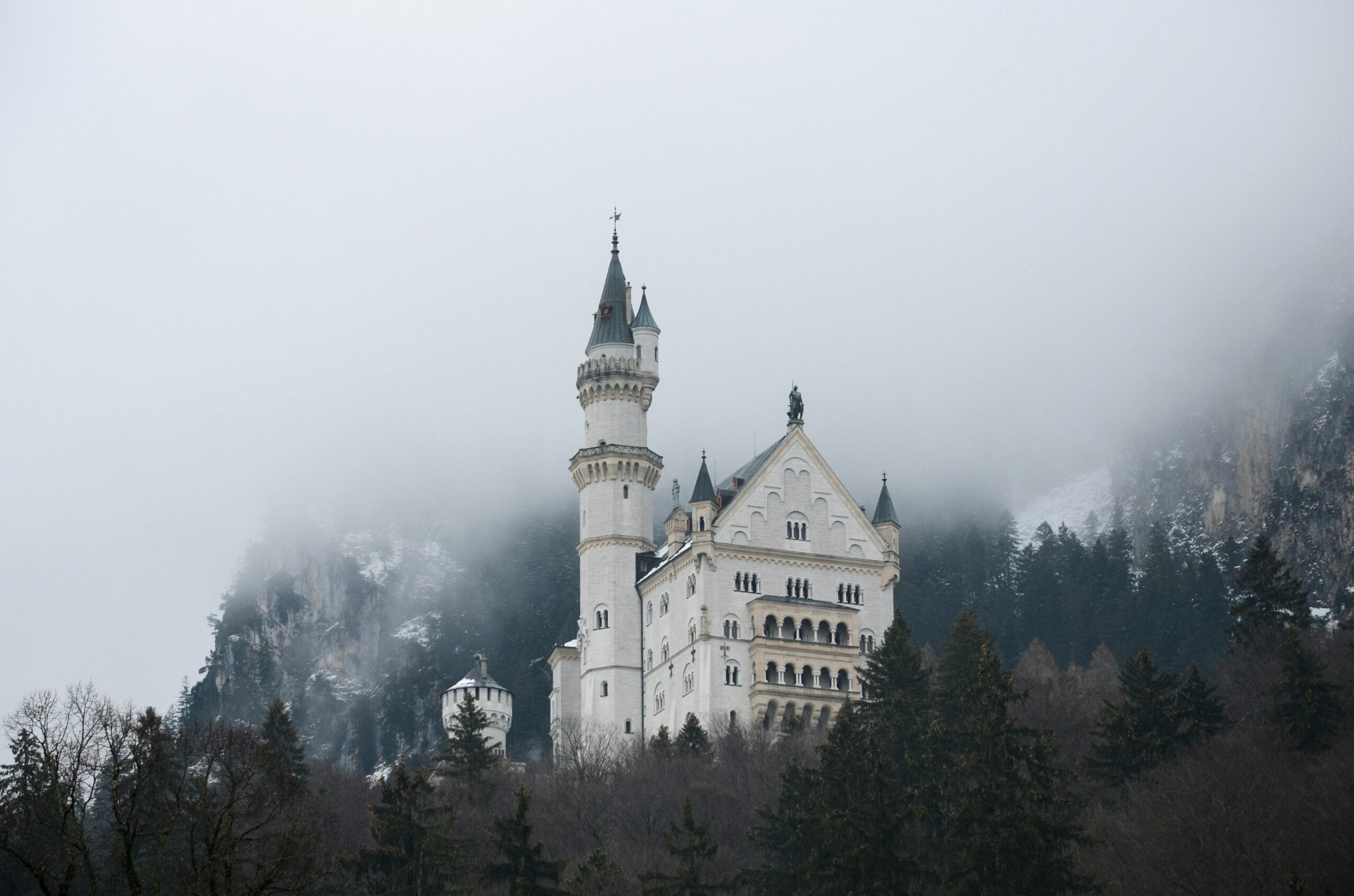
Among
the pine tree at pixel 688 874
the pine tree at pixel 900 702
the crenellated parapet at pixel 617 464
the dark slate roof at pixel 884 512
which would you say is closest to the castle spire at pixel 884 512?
the dark slate roof at pixel 884 512

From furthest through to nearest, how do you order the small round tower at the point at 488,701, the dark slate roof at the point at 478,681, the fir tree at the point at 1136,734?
the dark slate roof at the point at 478,681
the small round tower at the point at 488,701
the fir tree at the point at 1136,734

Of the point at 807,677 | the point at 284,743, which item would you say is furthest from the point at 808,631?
the point at 284,743

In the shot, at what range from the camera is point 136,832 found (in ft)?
121

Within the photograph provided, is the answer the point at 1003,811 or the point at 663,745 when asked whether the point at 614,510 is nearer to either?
the point at 663,745

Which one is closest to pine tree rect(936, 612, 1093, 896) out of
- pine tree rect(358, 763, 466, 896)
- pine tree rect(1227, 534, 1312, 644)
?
pine tree rect(358, 763, 466, 896)

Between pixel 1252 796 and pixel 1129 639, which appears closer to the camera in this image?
pixel 1252 796

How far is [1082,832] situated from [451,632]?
109161mm

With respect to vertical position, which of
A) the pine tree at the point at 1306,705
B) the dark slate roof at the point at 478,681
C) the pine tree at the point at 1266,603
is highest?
the dark slate roof at the point at 478,681

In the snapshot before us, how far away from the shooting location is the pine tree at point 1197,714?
67125 millimetres

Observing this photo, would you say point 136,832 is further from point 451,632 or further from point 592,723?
point 451,632

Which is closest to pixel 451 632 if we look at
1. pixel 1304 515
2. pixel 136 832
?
pixel 1304 515

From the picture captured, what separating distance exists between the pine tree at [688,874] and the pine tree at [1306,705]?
18.6m

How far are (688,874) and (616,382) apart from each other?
52.5 m

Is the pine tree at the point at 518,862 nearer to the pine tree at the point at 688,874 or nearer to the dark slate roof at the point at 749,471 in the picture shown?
the pine tree at the point at 688,874
